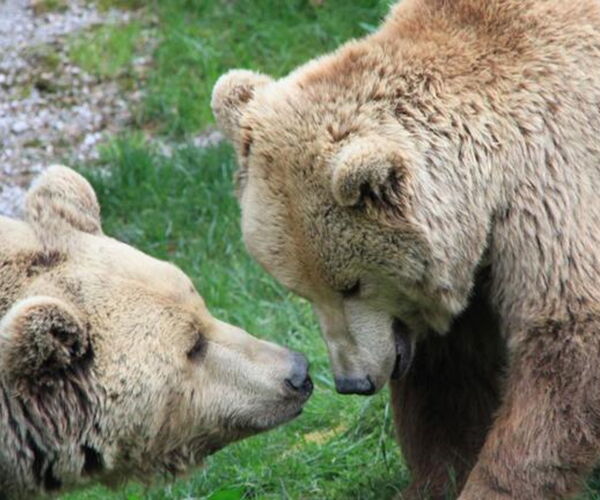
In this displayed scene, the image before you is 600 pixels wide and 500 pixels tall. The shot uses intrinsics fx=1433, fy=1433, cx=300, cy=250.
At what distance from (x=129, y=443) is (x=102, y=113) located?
6.81 m

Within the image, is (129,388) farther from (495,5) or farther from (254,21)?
(254,21)

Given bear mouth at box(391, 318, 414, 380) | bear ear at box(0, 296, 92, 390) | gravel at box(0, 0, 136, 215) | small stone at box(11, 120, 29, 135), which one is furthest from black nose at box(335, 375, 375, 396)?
small stone at box(11, 120, 29, 135)

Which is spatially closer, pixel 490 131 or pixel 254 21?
pixel 490 131

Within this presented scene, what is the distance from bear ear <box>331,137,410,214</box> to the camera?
616 centimetres

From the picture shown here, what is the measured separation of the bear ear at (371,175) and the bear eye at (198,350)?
0.87 meters

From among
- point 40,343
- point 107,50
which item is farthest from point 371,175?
point 107,50

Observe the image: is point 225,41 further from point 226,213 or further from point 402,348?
point 402,348

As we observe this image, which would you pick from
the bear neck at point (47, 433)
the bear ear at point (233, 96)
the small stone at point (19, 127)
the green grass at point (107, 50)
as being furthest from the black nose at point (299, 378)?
the green grass at point (107, 50)

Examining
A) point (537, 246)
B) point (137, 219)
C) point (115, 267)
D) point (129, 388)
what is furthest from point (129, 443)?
point (137, 219)

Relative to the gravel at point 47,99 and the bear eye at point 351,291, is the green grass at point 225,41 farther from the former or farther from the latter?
the bear eye at point 351,291

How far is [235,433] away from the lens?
632 centimetres

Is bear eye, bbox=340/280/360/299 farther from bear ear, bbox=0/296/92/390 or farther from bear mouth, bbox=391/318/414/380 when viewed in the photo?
bear ear, bbox=0/296/92/390

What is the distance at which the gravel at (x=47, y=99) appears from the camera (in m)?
11.9

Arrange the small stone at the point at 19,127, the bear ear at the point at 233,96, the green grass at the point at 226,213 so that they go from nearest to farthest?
the bear ear at the point at 233,96 < the green grass at the point at 226,213 < the small stone at the point at 19,127
